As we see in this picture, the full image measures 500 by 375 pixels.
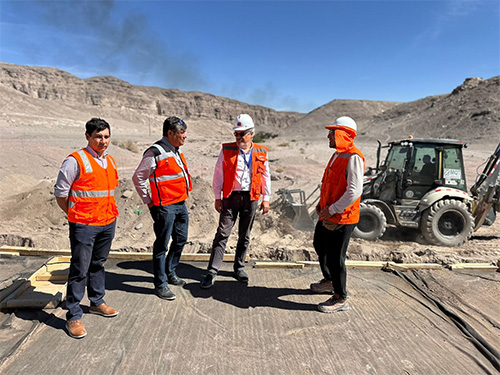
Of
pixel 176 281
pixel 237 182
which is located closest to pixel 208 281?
pixel 176 281

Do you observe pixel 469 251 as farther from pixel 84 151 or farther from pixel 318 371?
pixel 84 151

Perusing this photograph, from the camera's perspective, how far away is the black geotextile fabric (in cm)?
311

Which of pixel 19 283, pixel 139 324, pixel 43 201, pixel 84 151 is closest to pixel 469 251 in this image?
pixel 139 324

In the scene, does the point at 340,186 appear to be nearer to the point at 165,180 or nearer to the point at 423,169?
the point at 165,180

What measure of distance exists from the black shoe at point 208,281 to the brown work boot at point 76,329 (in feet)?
4.34

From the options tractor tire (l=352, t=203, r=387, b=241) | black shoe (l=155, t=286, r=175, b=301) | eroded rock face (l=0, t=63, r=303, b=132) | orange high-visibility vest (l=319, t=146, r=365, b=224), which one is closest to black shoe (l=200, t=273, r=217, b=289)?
black shoe (l=155, t=286, r=175, b=301)

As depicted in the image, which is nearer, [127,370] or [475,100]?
[127,370]

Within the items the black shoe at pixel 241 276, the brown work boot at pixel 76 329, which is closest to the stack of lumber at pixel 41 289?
the brown work boot at pixel 76 329

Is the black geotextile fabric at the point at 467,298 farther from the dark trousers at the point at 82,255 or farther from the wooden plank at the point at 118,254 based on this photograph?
the dark trousers at the point at 82,255

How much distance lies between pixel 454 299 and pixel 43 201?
8362 millimetres

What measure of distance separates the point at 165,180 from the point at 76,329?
61.4 inches

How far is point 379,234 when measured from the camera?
6.91 meters

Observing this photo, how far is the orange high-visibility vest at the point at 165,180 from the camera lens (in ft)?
11.5

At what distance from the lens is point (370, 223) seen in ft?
23.1
